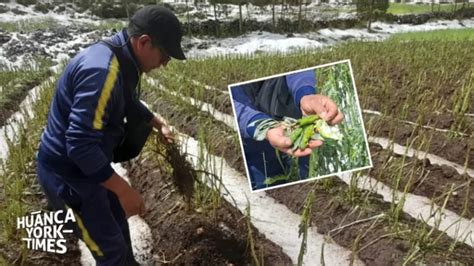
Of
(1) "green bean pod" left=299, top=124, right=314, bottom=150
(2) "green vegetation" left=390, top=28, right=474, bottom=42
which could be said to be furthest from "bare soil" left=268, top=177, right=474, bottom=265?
(2) "green vegetation" left=390, top=28, right=474, bottom=42

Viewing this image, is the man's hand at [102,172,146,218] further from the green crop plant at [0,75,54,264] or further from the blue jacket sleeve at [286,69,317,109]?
the blue jacket sleeve at [286,69,317,109]

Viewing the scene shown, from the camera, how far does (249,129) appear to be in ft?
5.70

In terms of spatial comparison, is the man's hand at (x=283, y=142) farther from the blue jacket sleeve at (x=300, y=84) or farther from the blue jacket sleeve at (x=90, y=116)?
the blue jacket sleeve at (x=90, y=116)

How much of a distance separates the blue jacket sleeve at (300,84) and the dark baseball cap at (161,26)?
0.50m

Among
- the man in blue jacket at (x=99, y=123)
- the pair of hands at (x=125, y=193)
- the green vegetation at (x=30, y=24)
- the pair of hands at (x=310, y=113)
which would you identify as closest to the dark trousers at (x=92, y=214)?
the man in blue jacket at (x=99, y=123)

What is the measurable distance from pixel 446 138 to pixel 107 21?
701 inches

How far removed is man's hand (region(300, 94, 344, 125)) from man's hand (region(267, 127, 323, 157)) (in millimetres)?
109

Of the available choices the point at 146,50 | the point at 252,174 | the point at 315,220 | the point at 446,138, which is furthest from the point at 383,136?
the point at 146,50

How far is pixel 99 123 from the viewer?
4.85ft

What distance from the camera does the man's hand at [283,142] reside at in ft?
5.72

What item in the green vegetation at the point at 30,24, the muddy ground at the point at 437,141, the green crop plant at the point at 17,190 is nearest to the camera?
the green crop plant at the point at 17,190

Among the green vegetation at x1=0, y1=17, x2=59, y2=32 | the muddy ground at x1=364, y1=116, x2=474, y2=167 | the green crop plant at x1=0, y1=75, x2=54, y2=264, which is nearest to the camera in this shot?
the green crop plant at x1=0, y1=75, x2=54, y2=264

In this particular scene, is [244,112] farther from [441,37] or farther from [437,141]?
[441,37]
